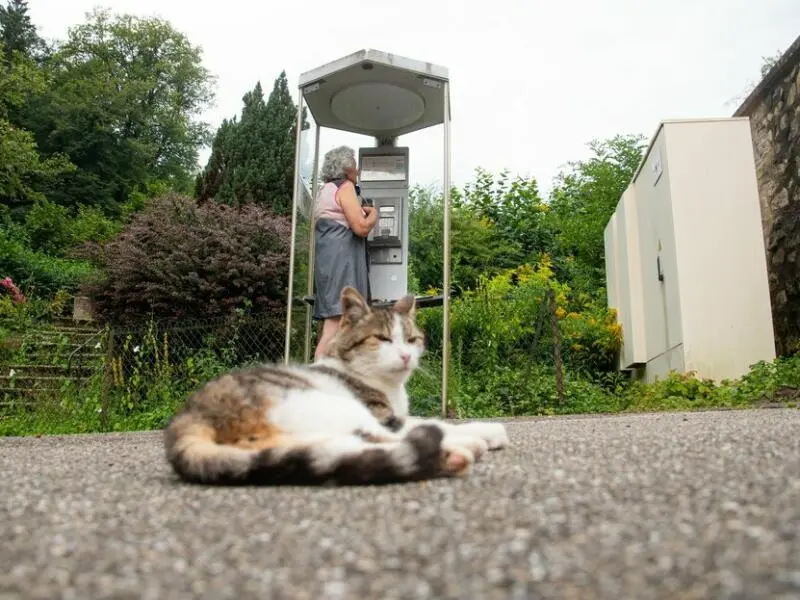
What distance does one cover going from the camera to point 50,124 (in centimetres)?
2639

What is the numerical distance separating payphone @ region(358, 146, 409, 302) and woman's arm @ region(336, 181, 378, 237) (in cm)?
89

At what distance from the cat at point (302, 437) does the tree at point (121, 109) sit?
24.6m

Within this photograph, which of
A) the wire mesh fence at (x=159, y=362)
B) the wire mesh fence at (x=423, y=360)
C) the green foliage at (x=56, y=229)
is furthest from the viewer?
A: the green foliage at (x=56, y=229)

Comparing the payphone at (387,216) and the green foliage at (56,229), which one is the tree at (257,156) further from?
the payphone at (387,216)

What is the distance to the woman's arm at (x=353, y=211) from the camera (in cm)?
546

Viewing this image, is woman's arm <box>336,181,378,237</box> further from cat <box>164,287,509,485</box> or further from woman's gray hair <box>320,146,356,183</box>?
cat <box>164,287,509,485</box>

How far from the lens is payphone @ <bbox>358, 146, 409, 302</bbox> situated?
657cm

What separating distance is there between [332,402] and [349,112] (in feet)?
16.5

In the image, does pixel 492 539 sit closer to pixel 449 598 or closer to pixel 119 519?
pixel 449 598

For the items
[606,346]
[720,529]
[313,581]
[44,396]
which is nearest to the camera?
[313,581]

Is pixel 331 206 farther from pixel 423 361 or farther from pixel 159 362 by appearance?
pixel 159 362

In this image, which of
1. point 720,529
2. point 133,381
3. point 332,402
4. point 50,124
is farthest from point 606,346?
point 50,124

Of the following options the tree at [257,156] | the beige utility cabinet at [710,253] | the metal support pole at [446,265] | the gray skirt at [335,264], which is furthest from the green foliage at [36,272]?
the beige utility cabinet at [710,253]

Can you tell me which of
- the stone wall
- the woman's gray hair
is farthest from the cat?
the stone wall
